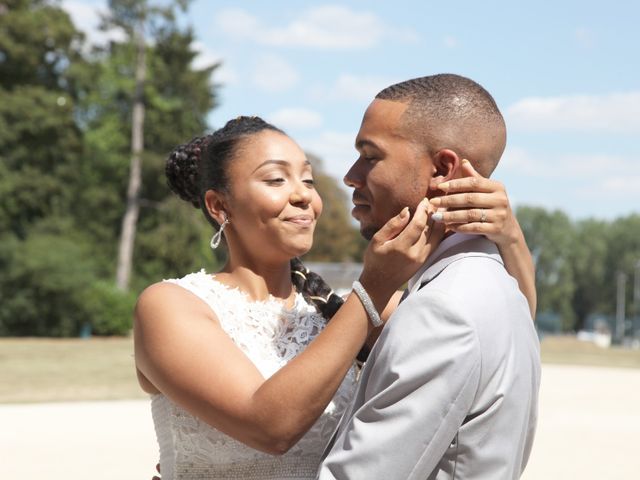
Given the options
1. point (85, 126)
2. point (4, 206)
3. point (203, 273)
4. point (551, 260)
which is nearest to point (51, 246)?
point (4, 206)

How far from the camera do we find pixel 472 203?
2598 mm

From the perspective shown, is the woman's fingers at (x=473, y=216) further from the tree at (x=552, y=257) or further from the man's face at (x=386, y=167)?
the tree at (x=552, y=257)

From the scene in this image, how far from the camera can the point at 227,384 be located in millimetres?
3068

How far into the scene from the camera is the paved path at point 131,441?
1051 cm

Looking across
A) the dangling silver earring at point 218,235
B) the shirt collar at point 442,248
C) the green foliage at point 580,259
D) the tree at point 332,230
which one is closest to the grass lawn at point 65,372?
the dangling silver earring at point 218,235

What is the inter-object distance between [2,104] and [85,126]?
51.1 ft

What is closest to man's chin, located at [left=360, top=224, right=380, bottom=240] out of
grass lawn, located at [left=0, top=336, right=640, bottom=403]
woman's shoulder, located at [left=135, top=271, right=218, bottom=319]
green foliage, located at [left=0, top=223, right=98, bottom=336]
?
woman's shoulder, located at [left=135, top=271, right=218, bottom=319]

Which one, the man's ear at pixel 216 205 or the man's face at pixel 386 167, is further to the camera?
the man's ear at pixel 216 205

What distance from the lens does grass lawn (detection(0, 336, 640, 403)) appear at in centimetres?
1862

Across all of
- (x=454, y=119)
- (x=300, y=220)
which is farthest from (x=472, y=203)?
(x=300, y=220)

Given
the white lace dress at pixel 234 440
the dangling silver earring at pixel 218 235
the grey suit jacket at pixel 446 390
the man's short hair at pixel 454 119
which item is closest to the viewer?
the grey suit jacket at pixel 446 390

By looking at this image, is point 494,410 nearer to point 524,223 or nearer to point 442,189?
point 442,189

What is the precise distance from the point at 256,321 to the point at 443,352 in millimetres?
1745

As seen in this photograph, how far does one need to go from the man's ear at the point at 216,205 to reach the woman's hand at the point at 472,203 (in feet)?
5.10
